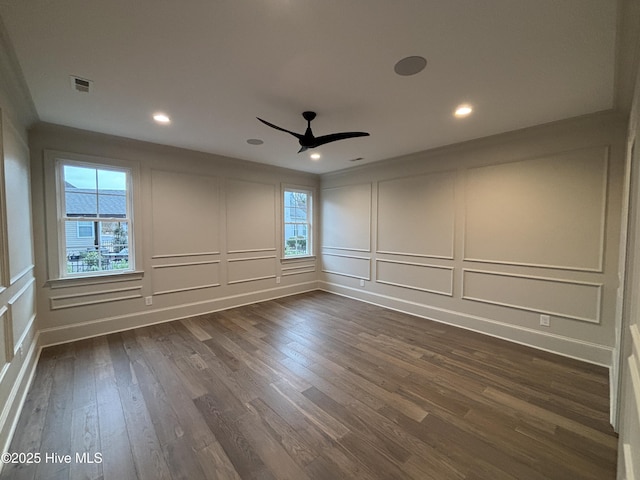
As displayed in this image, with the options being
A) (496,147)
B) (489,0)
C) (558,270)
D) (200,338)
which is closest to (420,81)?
(489,0)

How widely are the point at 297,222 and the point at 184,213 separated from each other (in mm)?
2261

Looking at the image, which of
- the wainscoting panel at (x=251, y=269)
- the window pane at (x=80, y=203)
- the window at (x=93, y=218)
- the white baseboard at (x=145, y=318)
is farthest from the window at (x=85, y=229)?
the wainscoting panel at (x=251, y=269)

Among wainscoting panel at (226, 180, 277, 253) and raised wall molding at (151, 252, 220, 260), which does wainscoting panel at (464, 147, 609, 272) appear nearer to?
wainscoting panel at (226, 180, 277, 253)

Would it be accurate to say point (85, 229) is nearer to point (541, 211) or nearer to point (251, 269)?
point (251, 269)

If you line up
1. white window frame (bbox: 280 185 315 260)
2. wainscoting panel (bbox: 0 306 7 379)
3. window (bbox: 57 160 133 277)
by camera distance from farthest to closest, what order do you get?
white window frame (bbox: 280 185 315 260) < window (bbox: 57 160 133 277) < wainscoting panel (bbox: 0 306 7 379)

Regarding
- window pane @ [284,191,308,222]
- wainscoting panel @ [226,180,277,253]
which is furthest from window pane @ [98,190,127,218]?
window pane @ [284,191,308,222]

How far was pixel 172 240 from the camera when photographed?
3.96 metres

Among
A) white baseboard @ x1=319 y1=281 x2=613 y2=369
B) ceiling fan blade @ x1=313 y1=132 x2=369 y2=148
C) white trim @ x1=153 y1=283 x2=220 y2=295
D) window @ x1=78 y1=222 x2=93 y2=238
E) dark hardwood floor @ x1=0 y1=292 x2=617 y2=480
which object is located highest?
ceiling fan blade @ x1=313 y1=132 x2=369 y2=148

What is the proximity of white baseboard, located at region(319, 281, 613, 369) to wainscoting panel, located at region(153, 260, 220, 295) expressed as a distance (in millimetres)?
2817

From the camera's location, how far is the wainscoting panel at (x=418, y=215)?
3.84 metres

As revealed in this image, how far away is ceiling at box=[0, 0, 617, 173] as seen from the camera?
1.41 meters

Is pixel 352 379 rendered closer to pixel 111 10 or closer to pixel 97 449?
pixel 97 449

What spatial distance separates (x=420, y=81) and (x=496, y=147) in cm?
195

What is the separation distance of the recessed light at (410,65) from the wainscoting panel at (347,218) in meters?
2.93
